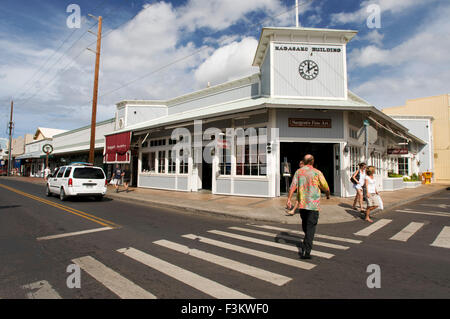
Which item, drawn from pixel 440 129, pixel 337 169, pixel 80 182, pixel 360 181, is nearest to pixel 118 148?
pixel 80 182

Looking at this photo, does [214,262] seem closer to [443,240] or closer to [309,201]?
[309,201]

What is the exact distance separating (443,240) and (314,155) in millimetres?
9572

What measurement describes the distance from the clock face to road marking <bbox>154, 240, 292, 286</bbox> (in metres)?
11.5

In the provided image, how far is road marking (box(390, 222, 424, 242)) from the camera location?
5941 millimetres

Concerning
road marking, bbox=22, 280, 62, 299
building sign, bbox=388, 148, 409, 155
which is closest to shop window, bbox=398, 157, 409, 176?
building sign, bbox=388, 148, 409, 155

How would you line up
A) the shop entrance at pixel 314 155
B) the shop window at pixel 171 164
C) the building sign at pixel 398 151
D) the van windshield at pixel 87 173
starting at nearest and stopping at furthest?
the van windshield at pixel 87 173
the shop entrance at pixel 314 155
the shop window at pixel 171 164
the building sign at pixel 398 151

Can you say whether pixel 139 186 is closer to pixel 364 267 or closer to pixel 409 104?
pixel 364 267

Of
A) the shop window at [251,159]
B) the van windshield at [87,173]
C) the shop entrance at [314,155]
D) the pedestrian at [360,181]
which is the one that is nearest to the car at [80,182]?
the van windshield at [87,173]

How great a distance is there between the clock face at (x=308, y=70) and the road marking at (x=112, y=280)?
41.8ft

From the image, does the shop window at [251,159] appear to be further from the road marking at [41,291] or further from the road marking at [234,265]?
the road marking at [41,291]

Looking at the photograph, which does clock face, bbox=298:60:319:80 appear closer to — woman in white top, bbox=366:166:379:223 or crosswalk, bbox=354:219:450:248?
woman in white top, bbox=366:166:379:223

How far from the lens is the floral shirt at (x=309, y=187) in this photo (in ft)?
14.8

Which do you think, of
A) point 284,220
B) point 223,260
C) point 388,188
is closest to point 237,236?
point 223,260

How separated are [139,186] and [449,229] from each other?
17720 mm
